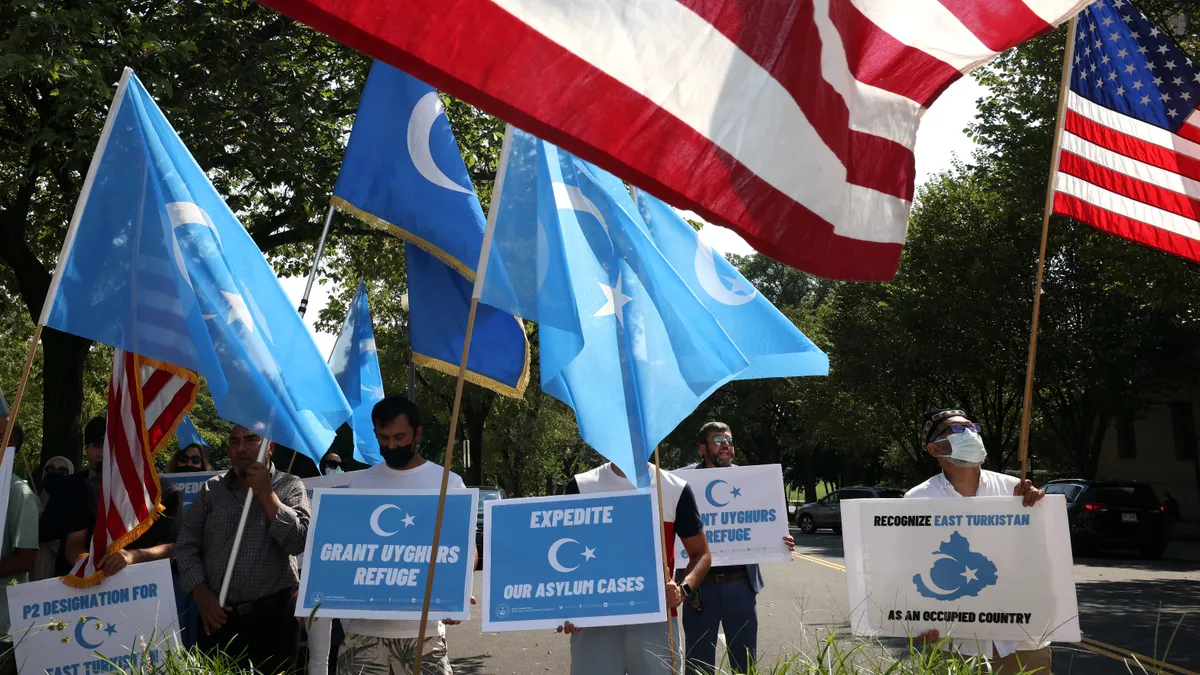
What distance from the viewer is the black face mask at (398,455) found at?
5.45 meters

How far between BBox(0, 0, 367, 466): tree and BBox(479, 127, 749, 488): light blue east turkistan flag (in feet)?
25.2

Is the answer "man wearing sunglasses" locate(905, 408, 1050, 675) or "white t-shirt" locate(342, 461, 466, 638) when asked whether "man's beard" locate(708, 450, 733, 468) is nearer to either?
"man wearing sunglasses" locate(905, 408, 1050, 675)

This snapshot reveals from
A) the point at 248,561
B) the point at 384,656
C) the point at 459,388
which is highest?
the point at 459,388

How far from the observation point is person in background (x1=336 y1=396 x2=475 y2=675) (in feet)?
16.9

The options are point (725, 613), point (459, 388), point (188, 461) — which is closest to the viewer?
point (459, 388)

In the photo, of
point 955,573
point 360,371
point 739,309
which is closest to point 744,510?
point 739,309

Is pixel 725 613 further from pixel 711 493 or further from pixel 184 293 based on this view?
pixel 184 293

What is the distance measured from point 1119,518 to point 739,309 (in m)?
20.8

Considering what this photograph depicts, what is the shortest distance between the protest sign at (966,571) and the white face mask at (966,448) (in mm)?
241

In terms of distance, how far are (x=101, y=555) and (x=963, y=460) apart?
388 cm

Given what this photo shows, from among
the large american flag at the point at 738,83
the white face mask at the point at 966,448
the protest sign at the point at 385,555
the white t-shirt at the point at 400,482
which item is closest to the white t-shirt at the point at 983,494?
the white face mask at the point at 966,448

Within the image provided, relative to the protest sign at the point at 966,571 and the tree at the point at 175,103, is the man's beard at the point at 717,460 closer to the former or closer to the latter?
the protest sign at the point at 966,571

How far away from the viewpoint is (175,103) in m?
13.5

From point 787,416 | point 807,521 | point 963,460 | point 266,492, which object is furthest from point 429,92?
point 787,416
